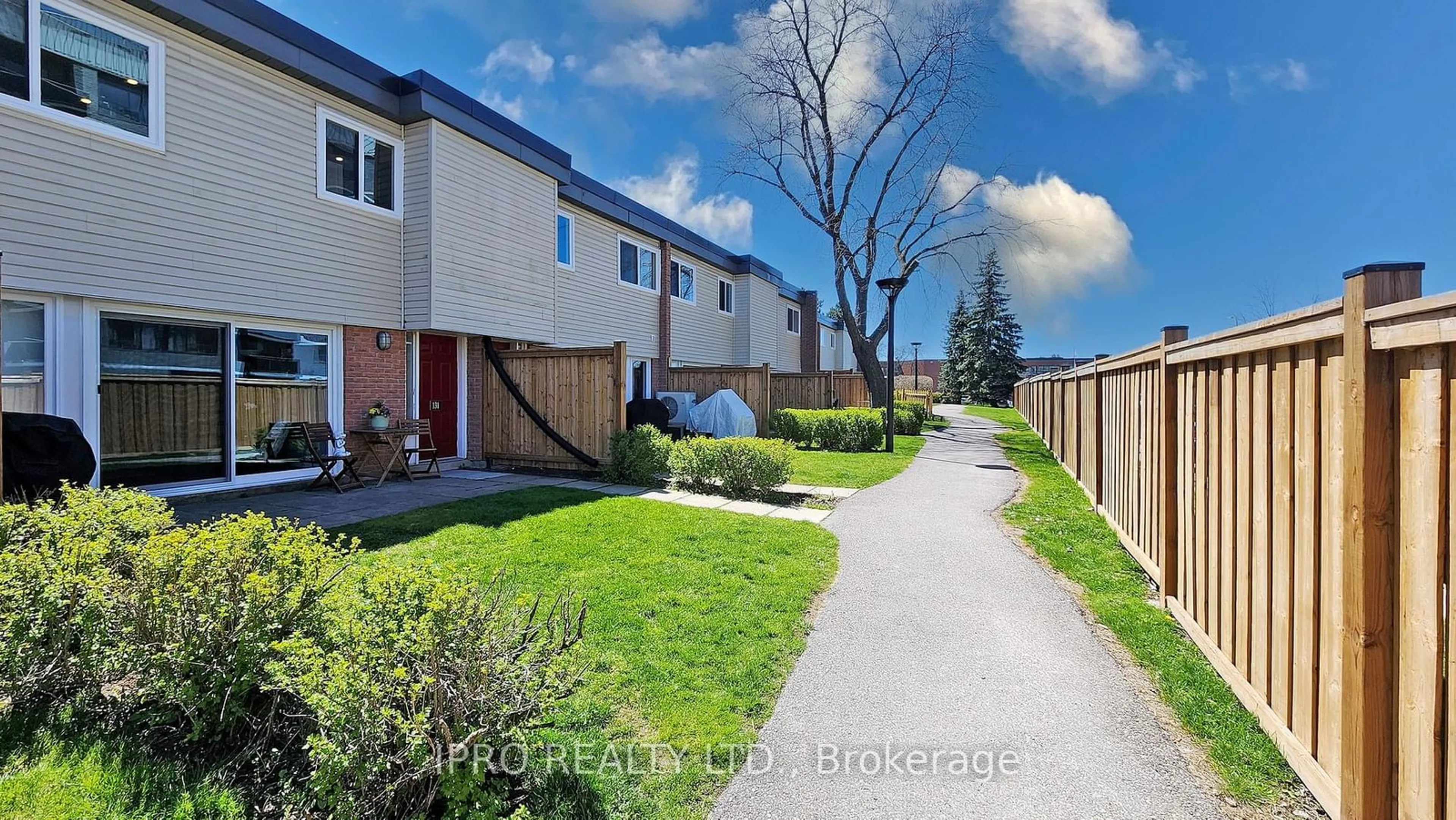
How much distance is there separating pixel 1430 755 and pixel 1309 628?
64cm

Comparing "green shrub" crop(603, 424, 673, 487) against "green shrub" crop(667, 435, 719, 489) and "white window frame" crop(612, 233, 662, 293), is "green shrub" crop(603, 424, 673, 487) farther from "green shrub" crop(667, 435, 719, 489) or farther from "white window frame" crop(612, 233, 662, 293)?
"white window frame" crop(612, 233, 662, 293)

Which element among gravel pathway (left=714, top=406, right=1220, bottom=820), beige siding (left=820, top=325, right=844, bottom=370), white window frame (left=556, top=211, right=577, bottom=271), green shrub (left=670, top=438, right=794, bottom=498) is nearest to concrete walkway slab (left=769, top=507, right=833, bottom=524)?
green shrub (left=670, top=438, right=794, bottom=498)

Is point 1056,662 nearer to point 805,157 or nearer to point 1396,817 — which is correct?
point 1396,817

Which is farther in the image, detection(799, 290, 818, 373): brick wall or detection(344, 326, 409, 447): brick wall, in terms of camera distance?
detection(799, 290, 818, 373): brick wall

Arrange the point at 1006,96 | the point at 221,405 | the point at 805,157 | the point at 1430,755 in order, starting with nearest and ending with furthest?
the point at 1430,755 < the point at 221,405 < the point at 1006,96 < the point at 805,157

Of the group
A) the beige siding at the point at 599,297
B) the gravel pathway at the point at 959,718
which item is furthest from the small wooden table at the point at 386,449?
the gravel pathway at the point at 959,718

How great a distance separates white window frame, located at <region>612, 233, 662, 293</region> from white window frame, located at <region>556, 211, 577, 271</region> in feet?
4.57

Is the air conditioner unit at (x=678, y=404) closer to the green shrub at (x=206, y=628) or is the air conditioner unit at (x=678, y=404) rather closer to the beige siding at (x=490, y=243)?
the beige siding at (x=490, y=243)

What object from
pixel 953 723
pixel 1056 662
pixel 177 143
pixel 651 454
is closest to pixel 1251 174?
pixel 651 454

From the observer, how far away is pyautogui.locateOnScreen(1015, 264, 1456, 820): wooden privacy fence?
1.62 m

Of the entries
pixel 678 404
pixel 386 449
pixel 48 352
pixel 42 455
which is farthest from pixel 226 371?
pixel 678 404

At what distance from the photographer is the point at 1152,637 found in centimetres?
366

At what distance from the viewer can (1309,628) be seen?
2.23 metres

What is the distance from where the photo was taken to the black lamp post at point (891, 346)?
14320 millimetres
